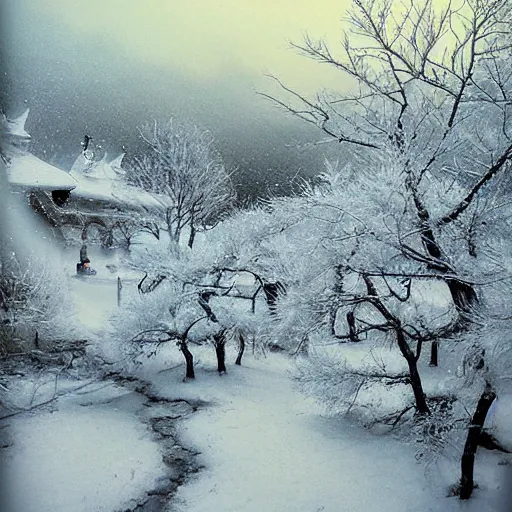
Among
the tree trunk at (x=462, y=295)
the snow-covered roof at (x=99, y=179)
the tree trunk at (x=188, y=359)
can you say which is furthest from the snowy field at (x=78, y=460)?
the tree trunk at (x=462, y=295)

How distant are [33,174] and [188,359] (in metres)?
1.76

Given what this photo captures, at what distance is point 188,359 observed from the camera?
11.8 feet

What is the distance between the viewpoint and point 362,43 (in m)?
2.77

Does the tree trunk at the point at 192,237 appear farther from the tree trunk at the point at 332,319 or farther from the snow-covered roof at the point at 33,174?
the tree trunk at the point at 332,319

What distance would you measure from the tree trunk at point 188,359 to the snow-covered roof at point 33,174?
1576mm

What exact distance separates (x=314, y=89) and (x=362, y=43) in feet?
1.25

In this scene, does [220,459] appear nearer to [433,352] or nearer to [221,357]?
[221,357]

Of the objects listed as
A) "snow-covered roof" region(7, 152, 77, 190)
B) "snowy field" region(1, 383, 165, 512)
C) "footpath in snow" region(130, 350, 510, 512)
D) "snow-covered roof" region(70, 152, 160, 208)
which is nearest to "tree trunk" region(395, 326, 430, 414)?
"footpath in snow" region(130, 350, 510, 512)

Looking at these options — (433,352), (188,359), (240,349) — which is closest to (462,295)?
(433,352)

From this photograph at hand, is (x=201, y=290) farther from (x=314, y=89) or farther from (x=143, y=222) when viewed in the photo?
(x=314, y=89)

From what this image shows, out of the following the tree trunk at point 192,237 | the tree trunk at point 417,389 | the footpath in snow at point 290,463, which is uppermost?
the tree trunk at point 192,237

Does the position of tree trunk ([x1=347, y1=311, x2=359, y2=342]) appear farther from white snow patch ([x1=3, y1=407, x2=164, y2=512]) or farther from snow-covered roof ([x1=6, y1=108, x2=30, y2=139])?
snow-covered roof ([x1=6, y1=108, x2=30, y2=139])

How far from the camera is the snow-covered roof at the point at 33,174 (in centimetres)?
257

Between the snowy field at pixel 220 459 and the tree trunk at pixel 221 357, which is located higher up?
the tree trunk at pixel 221 357
